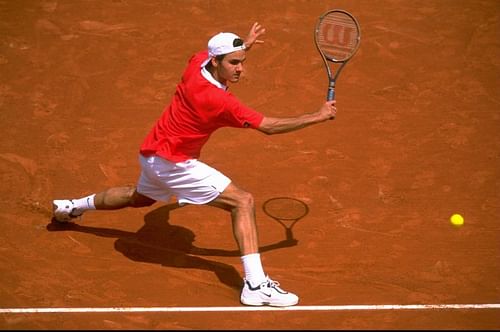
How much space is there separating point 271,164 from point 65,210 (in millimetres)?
2395

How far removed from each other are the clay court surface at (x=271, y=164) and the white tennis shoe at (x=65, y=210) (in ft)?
0.52

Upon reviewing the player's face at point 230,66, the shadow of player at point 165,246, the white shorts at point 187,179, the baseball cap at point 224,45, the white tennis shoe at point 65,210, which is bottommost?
the shadow of player at point 165,246

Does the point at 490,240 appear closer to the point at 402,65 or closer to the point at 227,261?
the point at 227,261

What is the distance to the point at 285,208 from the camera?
28.5 ft

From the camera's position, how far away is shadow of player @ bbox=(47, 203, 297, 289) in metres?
7.85

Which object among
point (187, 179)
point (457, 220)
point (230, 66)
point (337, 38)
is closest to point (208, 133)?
point (187, 179)

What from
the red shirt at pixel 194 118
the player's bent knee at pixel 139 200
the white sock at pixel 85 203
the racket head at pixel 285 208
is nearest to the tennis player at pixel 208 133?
the red shirt at pixel 194 118

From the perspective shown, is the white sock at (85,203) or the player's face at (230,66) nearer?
the player's face at (230,66)

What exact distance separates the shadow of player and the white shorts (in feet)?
2.45

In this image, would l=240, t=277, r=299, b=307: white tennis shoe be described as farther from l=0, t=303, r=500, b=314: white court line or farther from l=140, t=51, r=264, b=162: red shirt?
l=140, t=51, r=264, b=162: red shirt

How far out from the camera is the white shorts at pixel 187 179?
7273 mm

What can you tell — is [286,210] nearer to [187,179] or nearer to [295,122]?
[187,179]

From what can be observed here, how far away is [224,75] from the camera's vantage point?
7227mm

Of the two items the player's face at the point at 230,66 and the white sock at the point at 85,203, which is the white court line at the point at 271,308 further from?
the player's face at the point at 230,66
